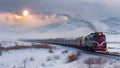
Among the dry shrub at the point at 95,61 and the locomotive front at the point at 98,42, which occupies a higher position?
the locomotive front at the point at 98,42

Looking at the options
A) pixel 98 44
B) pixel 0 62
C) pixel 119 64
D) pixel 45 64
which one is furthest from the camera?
pixel 98 44

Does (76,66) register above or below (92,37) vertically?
below

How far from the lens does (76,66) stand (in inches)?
1102

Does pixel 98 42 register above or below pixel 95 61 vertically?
above

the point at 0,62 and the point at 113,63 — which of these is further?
the point at 0,62

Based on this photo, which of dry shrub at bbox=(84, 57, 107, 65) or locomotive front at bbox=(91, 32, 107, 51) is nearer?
dry shrub at bbox=(84, 57, 107, 65)

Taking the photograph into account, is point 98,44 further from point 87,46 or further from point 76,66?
point 76,66

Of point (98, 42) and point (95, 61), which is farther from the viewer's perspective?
point (98, 42)

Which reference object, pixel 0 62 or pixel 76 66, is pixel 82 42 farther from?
pixel 76 66

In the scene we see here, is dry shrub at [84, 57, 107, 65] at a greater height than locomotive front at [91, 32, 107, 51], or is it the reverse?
locomotive front at [91, 32, 107, 51]

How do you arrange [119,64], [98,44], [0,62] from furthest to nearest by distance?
[98,44] → [0,62] → [119,64]

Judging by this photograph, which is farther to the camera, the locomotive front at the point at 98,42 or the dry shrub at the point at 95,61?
the locomotive front at the point at 98,42

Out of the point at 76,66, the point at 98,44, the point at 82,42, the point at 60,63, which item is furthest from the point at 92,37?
the point at 76,66

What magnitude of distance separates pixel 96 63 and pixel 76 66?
1546mm
